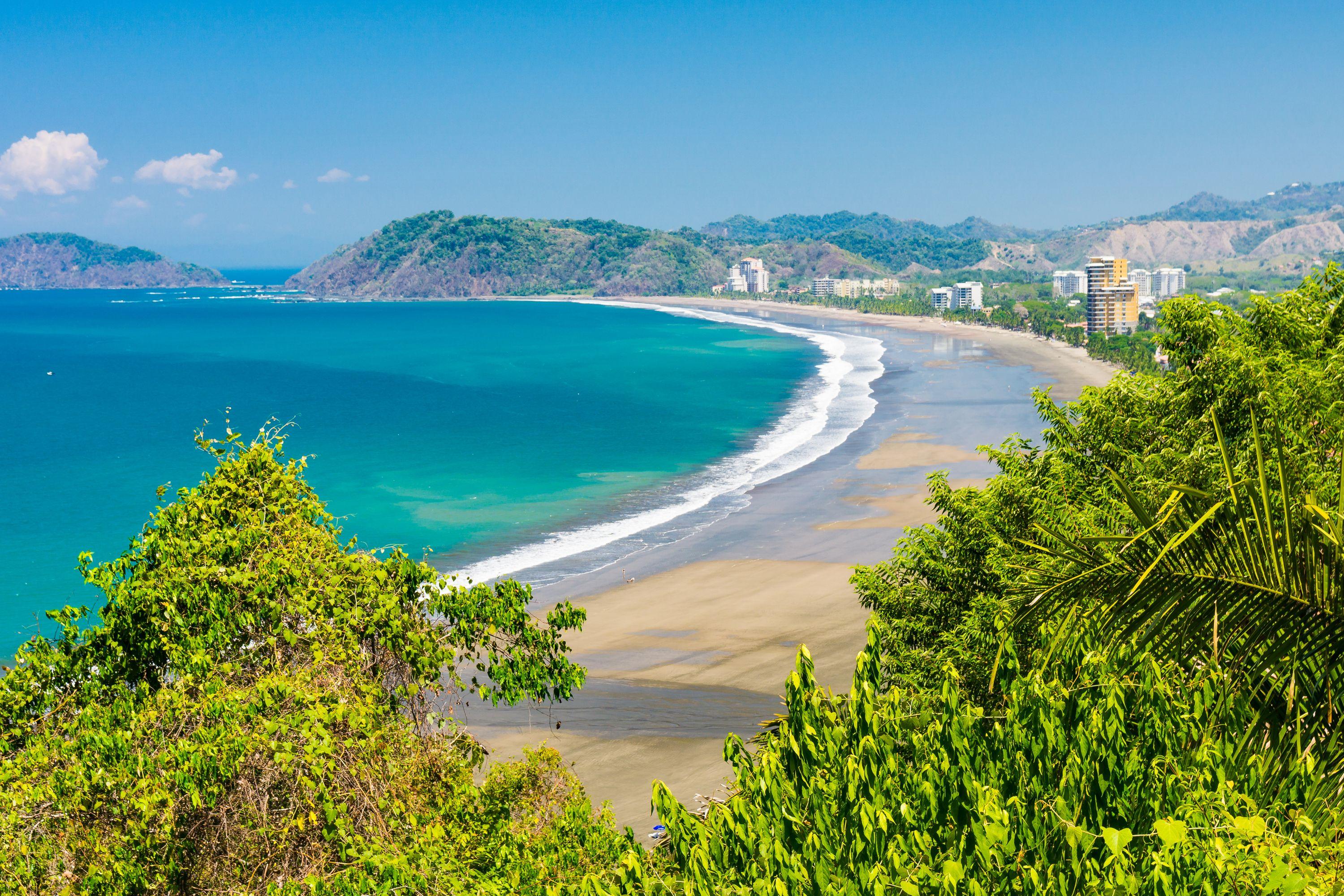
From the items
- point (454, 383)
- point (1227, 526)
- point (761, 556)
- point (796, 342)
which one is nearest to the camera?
point (1227, 526)

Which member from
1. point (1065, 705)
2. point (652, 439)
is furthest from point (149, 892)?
point (652, 439)

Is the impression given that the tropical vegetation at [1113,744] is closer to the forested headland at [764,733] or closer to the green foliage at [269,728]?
the forested headland at [764,733]

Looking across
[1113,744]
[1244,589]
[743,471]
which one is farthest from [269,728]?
[743,471]

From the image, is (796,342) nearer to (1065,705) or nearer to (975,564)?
(975,564)

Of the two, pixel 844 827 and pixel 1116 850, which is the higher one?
pixel 1116 850

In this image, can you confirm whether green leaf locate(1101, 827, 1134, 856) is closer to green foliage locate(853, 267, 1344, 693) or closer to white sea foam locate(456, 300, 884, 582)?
green foliage locate(853, 267, 1344, 693)

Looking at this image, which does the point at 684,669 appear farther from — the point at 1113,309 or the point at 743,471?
the point at 1113,309

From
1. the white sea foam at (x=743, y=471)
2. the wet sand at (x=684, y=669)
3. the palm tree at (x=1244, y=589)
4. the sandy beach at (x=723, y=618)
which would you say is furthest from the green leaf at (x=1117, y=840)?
the wet sand at (x=684, y=669)
